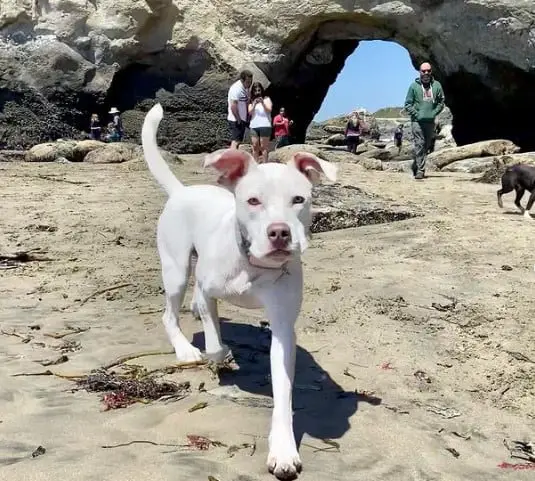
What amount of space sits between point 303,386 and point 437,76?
18.3 m

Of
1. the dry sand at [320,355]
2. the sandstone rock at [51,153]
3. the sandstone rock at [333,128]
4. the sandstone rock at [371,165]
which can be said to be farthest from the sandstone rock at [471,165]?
the sandstone rock at [333,128]

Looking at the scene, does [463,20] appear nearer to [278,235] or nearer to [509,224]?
[509,224]

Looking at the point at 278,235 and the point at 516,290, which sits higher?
the point at 278,235

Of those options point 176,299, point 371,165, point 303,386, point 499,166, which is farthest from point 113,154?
point 303,386

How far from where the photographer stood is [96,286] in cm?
513

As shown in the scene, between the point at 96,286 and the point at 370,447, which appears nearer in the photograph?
the point at 370,447

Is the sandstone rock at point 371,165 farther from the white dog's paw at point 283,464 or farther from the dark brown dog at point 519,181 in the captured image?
the white dog's paw at point 283,464

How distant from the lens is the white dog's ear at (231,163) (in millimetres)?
2791

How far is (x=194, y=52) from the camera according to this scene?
19.1 m

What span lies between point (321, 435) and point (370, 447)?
20cm

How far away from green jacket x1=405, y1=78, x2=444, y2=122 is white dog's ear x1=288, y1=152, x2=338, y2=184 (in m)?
8.70

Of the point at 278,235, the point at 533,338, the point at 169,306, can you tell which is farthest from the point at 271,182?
the point at 533,338

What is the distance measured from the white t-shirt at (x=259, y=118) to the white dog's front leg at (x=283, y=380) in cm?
794

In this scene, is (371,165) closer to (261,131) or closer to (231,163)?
(261,131)
